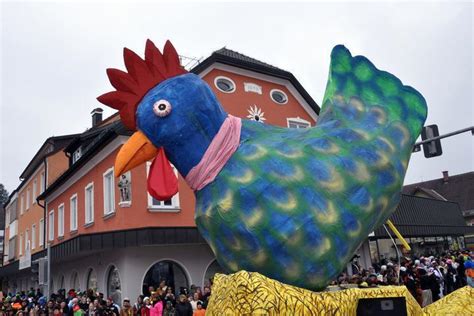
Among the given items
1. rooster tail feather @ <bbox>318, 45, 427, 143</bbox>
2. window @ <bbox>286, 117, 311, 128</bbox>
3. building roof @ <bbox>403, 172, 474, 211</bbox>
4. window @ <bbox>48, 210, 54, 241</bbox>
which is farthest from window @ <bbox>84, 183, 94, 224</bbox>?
building roof @ <bbox>403, 172, 474, 211</bbox>

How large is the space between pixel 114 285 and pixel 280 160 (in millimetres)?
13299

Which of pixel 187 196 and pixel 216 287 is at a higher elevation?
pixel 187 196

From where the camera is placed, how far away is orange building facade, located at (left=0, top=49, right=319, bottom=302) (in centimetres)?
1414

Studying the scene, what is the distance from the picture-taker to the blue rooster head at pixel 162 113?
3.55 m

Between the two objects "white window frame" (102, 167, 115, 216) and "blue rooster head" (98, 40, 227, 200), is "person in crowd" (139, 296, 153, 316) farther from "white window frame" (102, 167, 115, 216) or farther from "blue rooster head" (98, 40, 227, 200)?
"blue rooster head" (98, 40, 227, 200)

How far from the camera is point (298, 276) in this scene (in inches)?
125

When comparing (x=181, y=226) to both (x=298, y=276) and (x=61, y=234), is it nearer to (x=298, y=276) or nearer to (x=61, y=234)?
(x=61, y=234)

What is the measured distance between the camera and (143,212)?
14344 mm

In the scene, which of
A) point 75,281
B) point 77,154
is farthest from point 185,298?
point 77,154

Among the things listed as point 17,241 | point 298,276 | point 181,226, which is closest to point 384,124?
point 298,276

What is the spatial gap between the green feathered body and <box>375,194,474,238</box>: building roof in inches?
647

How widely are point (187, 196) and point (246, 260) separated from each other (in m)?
12.1

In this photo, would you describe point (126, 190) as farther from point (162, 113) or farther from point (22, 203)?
point (22, 203)

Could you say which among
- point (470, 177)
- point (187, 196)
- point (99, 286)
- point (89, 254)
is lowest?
point (99, 286)
